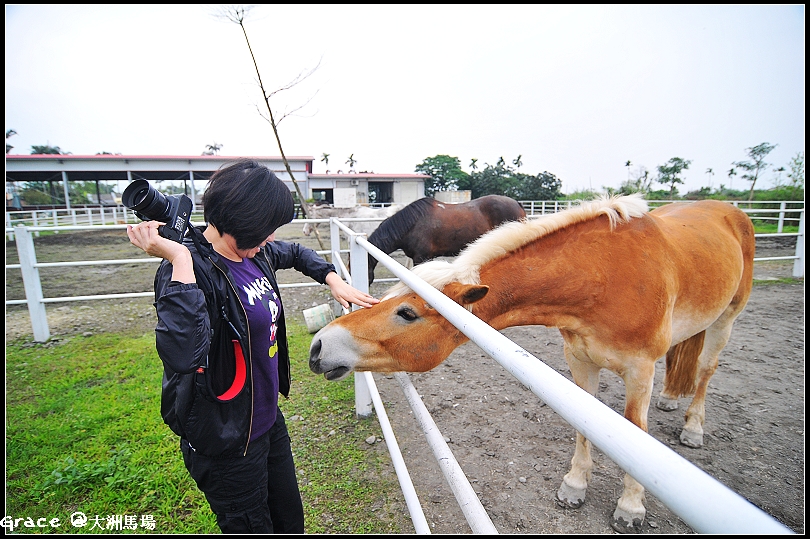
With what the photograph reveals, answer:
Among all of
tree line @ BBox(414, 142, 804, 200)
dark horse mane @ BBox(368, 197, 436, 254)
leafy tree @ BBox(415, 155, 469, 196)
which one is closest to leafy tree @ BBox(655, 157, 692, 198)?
tree line @ BBox(414, 142, 804, 200)

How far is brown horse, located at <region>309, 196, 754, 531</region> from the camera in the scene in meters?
1.59

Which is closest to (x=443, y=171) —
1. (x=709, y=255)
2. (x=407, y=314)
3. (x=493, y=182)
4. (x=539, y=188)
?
(x=493, y=182)

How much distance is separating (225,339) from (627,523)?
92.3 inches

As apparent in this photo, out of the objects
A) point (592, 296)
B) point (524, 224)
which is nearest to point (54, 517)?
point (524, 224)

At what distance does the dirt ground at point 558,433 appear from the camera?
2178mm

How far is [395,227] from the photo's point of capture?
6281 mm

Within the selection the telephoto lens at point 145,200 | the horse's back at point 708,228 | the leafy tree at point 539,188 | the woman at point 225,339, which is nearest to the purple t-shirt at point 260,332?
the woman at point 225,339

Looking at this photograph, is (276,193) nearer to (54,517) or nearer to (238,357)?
(238,357)

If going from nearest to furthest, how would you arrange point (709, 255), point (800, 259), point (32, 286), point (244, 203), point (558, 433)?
1. point (244, 203)
2. point (709, 255)
3. point (558, 433)
4. point (32, 286)
5. point (800, 259)

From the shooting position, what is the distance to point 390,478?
94.7 inches

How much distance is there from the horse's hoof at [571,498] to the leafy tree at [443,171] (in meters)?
43.1

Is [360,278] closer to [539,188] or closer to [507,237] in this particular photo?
[507,237]

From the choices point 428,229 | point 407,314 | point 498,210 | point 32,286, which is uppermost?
point 498,210

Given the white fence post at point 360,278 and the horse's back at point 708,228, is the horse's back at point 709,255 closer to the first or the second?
the horse's back at point 708,228
